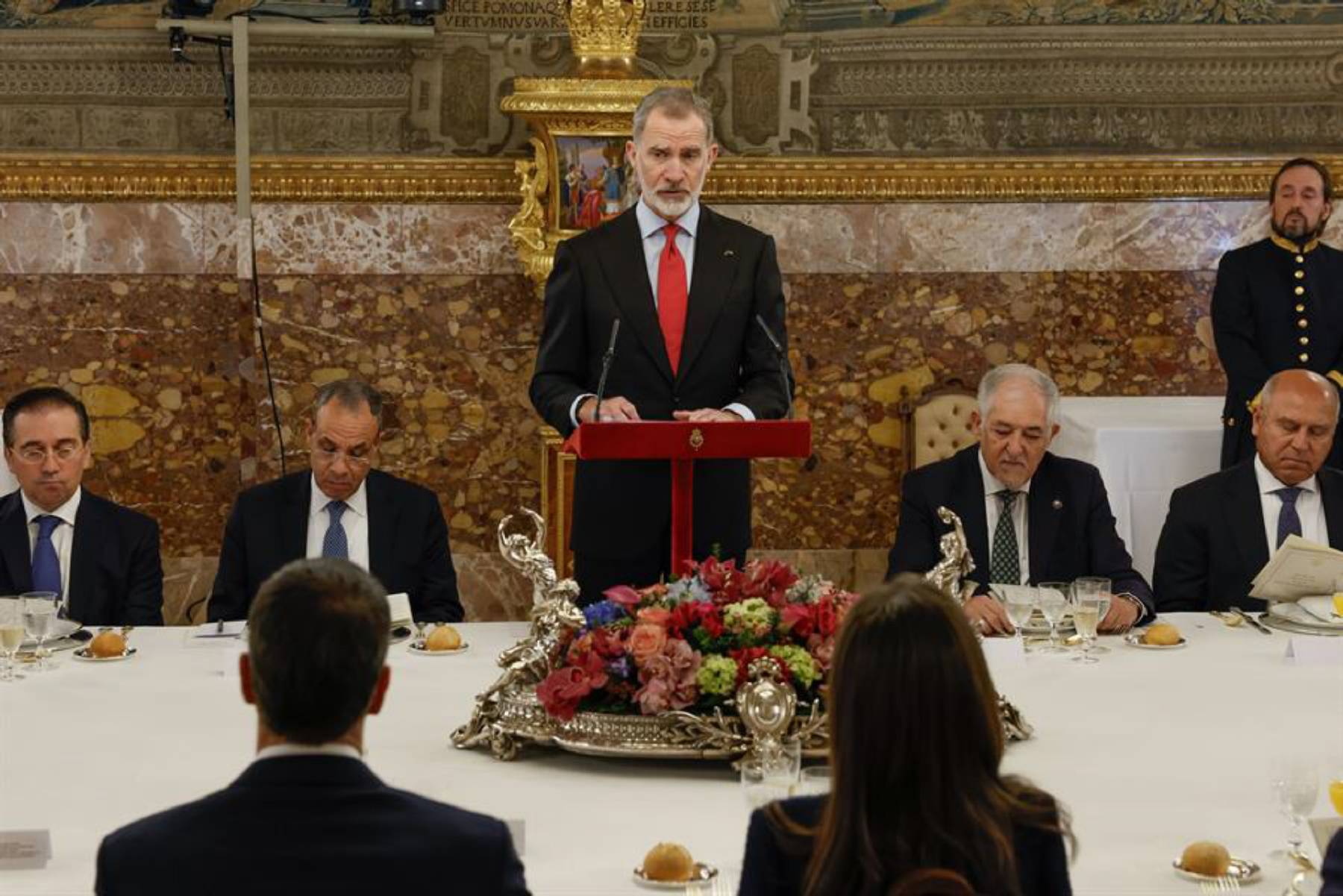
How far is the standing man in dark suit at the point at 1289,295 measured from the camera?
7738 millimetres

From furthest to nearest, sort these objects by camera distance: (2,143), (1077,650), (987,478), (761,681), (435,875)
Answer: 1. (2,143)
2. (987,478)
3. (1077,650)
4. (761,681)
5. (435,875)

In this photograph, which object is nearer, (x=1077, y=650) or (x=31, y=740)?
(x=31, y=740)

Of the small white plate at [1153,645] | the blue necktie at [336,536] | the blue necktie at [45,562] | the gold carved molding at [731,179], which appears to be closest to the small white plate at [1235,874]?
the small white plate at [1153,645]

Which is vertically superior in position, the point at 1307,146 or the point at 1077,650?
the point at 1307,146

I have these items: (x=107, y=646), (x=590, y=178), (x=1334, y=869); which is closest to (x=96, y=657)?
(x=107, y=646)

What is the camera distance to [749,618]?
11.6 feet

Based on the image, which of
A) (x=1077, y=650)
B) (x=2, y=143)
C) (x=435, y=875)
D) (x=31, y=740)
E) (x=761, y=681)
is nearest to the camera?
(x=435, y=875)

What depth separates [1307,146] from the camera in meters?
8.74

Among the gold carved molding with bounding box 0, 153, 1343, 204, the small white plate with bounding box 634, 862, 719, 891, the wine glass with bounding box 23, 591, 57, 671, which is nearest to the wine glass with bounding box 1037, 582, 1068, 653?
the small white plate with bounding box 634, 862, 719, 891

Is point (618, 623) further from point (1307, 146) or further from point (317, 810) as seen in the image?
point (1307, 146)

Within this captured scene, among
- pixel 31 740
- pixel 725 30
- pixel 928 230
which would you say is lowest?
pixel 31 740

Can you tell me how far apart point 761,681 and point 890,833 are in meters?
1.28

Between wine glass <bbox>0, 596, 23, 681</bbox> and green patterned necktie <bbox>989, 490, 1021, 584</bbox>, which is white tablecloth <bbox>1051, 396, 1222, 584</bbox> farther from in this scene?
wine glass <bbox>0, 596, 23, 681</bbox>

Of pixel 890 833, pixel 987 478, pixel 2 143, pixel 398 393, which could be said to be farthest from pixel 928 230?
pixel 890 833
